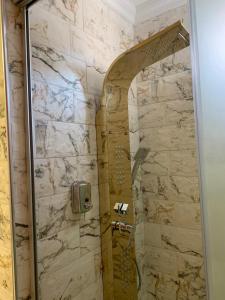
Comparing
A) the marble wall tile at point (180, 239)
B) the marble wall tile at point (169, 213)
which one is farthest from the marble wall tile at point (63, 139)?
the marble wall tile at point (180, 239)

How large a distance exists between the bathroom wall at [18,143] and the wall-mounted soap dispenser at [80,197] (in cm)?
22

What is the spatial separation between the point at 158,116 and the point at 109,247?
78 cm

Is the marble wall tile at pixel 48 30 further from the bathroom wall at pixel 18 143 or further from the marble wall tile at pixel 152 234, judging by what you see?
the marble wall tile at pixel 152 234

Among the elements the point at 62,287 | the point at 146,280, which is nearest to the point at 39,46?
the point at 62,287

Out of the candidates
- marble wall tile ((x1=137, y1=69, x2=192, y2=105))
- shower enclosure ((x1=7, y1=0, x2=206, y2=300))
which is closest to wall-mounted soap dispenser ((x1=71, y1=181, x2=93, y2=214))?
shower enclosure ((x1=7, y1=0, x2=206, y2=300))

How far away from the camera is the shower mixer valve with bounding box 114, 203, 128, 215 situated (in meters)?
1.22

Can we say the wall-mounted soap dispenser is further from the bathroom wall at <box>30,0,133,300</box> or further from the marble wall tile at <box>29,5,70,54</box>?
the marble wall tile at <box>29,5,70,54</box>

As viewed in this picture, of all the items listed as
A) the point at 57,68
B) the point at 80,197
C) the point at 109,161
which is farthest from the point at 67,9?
the point at 80,197

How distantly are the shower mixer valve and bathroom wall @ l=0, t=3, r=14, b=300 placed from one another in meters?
0.53

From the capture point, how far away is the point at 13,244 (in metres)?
0.84

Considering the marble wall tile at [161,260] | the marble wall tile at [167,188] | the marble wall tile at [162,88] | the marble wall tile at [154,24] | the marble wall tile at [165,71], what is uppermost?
the marble wall tile at [154,24]

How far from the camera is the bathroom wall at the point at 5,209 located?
86 centimetres

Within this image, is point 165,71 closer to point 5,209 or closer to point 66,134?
point 66,134

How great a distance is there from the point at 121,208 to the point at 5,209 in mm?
589
